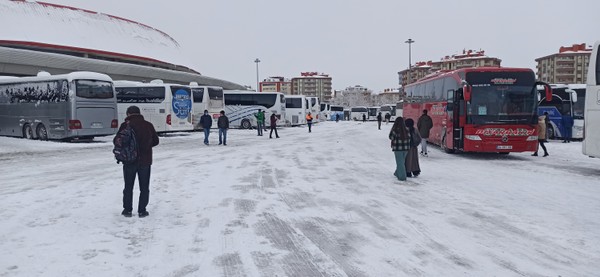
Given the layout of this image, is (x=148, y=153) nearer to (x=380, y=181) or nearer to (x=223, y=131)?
(x=380, y=181)

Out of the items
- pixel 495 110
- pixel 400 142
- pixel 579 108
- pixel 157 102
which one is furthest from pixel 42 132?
pixel 579 108

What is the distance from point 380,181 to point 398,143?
3.16ft

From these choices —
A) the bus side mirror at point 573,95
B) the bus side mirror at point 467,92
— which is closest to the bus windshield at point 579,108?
the bus side mirror at point 573,95

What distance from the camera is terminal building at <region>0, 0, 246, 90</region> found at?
129 ft

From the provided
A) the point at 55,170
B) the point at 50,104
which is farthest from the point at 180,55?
the point at 55,170

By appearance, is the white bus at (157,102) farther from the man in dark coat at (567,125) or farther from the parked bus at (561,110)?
the man in dark coat at (567,125)

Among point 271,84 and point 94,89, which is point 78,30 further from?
point 271,84

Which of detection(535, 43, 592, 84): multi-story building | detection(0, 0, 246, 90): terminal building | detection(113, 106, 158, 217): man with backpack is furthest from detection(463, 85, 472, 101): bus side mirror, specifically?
detection(535, 43, 592, 84): multi-story building

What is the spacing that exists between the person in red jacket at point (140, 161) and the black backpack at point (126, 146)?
0.27ft

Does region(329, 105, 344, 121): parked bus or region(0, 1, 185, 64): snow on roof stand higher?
region(0, 1, 185, 64): snow on roof

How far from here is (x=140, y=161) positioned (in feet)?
20.8

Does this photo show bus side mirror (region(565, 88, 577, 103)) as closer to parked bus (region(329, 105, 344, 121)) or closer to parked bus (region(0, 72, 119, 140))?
parked bus (region(0, 72, 119, 140))

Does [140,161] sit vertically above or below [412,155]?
above

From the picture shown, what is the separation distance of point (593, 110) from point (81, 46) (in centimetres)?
5509
